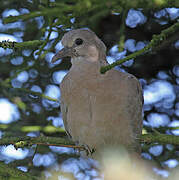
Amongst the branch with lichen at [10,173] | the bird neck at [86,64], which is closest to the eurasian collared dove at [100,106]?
the bird neck at [86,64]

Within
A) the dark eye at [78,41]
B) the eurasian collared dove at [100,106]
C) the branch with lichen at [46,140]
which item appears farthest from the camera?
the dark eye at [78,41]

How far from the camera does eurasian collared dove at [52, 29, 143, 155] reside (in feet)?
7.93

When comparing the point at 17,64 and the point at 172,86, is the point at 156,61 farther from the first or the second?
the point at 17,64

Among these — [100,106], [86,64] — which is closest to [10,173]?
[100,106]

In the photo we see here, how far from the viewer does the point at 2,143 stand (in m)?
1.75

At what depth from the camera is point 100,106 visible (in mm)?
2400

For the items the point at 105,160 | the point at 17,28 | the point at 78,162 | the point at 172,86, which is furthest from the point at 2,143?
the point at 172,86

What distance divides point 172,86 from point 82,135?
1.05 meters

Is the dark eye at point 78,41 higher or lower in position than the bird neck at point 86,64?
higher

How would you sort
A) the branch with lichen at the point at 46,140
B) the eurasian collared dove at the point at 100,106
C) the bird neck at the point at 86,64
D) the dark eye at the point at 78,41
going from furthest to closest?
the dark eye at the point at 78,41, the bird neck at the point at 86,64, the eurasian collared dove at the point at 100,106, the branch with lichen at the point at 46,140

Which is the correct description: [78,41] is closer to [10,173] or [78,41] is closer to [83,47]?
[83,47]

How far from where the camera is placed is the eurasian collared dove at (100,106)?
2.42m

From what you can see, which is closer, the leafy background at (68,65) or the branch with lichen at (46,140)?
the branch with lichen at (46,140)

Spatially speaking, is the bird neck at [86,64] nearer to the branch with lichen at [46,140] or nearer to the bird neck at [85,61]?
the bird neck at [85,61]
